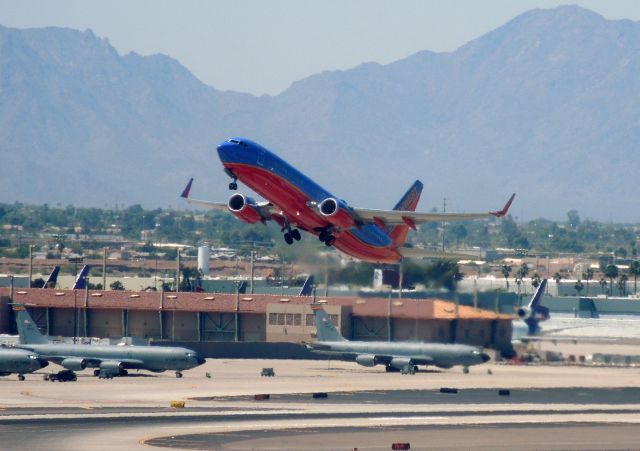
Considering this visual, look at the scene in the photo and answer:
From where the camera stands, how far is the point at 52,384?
115875 mm

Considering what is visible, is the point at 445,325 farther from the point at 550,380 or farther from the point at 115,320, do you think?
the point at 115,320

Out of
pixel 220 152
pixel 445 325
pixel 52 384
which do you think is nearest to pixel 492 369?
pixel 445 325

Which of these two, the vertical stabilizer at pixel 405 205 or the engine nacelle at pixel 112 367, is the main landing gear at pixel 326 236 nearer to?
the vertical stabilizer at pixel 405 205

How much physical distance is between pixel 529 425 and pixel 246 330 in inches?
2917

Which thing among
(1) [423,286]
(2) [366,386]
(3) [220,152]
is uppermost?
(3) [220,152]

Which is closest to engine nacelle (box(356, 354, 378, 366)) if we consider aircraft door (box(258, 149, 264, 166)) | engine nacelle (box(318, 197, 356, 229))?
engine nacelle (box(318, 197, 356, 229))

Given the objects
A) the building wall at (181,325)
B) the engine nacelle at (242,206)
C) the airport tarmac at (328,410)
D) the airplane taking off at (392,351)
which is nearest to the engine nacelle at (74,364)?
the airport tarmac at (328,410)

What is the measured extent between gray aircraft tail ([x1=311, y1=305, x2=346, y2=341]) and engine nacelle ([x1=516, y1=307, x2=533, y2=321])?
1984 cm

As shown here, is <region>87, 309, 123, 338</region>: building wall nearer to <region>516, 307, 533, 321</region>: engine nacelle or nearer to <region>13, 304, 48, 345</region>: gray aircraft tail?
<region>13, 304, 48, 345</region>: gray aircraft tail

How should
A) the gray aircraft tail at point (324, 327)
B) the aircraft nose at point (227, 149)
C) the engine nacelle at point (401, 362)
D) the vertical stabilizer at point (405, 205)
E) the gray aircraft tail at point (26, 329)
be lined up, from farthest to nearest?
1. the gray aircraft tail at point (324, 327)
2. the engine nacelle at point (401, 362)
3. the gray aircraft tail at point (26, 329)
4. the vertical stabilizer at point (405, 205)
5. the aircraft nose at point (227, 149)

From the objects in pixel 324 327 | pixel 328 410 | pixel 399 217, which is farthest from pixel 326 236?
pixel 324 327

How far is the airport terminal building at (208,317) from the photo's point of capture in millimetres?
139875

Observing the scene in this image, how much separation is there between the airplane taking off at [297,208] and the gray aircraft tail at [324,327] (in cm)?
4168

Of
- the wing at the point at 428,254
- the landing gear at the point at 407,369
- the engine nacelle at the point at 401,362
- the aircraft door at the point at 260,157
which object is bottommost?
the landing gear at the point at 407,369
